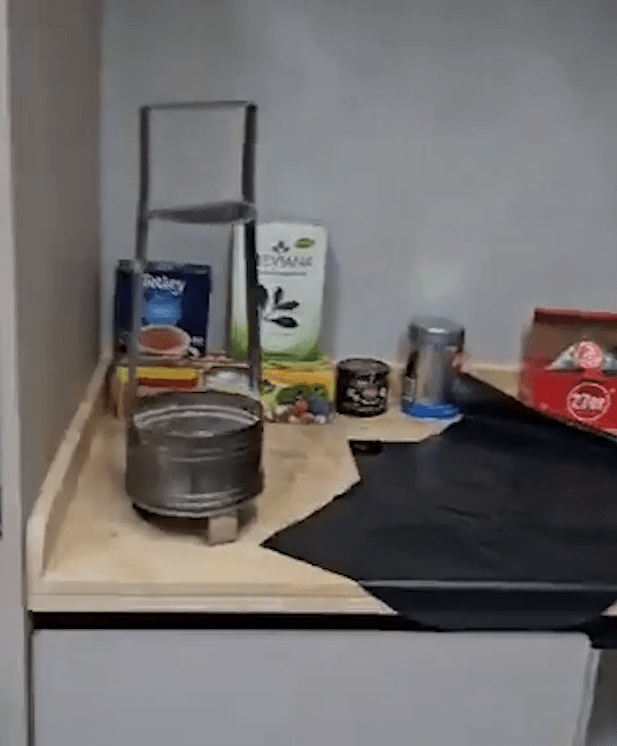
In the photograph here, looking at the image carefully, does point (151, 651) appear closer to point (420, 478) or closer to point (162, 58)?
point (420, 478)

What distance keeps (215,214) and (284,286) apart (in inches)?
5.0

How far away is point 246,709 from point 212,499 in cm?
20

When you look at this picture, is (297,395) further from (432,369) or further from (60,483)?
(60,483)

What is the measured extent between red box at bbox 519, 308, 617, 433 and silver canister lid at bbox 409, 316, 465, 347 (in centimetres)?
11

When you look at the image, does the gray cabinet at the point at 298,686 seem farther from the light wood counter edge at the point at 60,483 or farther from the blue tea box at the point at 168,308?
the blue tea box at the point at 168,308

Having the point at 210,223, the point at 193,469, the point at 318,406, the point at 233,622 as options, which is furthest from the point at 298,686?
the point at 210,223

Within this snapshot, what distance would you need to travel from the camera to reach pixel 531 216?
1513mm

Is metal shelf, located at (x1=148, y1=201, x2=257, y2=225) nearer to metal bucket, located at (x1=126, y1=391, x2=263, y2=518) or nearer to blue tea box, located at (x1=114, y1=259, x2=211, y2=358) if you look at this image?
blue tea box, located at (x1=114, y1=259, x2=211, y2=358)

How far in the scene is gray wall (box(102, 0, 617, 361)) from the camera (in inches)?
56.2

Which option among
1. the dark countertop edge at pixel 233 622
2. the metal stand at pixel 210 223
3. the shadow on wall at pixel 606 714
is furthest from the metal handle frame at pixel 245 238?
the shadow on wall at pixel 606 714

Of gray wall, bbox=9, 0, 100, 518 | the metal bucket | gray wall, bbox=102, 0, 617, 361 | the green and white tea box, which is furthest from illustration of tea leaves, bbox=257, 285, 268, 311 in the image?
the metal bucket

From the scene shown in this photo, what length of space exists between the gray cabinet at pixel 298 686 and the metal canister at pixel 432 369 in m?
0.44

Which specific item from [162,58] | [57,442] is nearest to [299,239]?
[162,58]

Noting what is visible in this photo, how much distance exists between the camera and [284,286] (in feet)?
4.81
